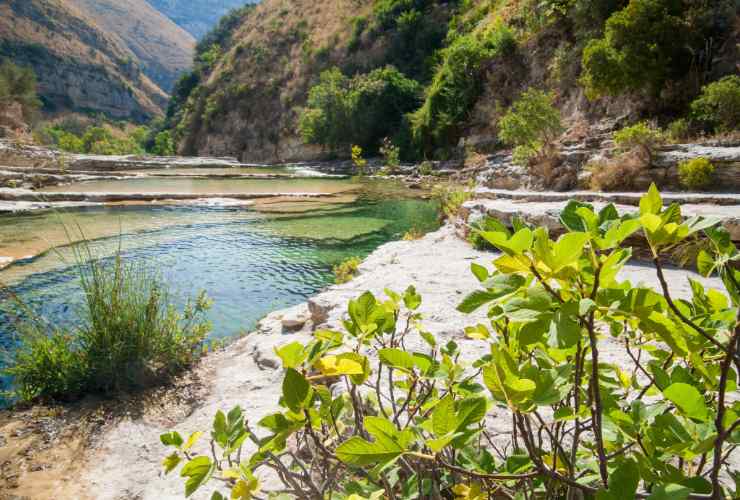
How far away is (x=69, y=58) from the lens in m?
75.7

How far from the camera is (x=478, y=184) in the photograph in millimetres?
12641

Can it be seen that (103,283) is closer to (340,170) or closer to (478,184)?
(478,184)

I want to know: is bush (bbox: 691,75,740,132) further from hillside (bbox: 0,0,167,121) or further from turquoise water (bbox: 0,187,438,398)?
hillside (bbox: 0,0,167,121)

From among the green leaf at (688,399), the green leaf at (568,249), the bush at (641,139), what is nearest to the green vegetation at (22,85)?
the bush at (641,139)

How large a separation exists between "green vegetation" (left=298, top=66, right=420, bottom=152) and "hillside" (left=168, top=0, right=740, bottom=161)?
3.7 inches

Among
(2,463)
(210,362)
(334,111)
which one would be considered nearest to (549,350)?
(2,463)

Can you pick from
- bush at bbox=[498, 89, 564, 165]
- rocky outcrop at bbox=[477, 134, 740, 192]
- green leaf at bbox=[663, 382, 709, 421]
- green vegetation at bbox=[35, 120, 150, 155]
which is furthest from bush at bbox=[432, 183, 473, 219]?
green vegetation at bbox=[35, 120, 150, 155]

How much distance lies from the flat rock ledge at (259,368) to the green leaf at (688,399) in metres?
0.85

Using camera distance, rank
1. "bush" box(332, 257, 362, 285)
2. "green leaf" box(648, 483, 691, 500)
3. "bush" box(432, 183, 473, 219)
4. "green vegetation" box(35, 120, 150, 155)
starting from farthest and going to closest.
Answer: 1. "green vegetation" box(35, 120, 150, 155)
2. "bush" box(432, 183, 473, 219)
3. "bush" box(332, 257, 362, 285)
4. "green leaf" box(648, 483, 691, 500)

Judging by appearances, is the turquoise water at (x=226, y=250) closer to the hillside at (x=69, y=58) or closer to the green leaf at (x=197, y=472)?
the green leaf at (x=197, y=472)

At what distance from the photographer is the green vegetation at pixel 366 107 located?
102 feet

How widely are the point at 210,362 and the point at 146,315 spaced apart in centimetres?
80

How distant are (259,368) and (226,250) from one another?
5325 millimetres

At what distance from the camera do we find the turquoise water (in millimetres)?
5336
